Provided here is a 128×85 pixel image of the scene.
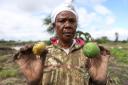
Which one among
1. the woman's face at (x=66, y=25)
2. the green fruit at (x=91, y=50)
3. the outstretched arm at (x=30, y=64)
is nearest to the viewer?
the green fruit at (x=91, y=50)

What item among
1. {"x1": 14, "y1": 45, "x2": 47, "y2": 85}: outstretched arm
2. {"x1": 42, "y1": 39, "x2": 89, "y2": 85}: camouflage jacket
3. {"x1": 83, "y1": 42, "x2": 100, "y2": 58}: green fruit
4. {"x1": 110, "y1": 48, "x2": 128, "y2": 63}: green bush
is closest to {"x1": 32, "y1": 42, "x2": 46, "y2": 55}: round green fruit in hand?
{"x1": 14, "y1": 45, "x2": 47, "y2": 85}: outstretched arm

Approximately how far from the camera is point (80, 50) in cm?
368

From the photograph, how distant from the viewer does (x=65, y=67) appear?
3.55 metres

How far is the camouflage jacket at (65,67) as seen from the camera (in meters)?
3.49

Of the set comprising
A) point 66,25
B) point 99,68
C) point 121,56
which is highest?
point 66,25

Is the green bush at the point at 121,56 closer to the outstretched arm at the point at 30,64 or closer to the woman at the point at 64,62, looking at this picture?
the woman at the point at 64,62

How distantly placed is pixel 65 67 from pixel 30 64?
1.08 feet

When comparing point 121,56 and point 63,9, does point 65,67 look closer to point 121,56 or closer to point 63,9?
point 63,9

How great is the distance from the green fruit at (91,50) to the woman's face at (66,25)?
198 mm

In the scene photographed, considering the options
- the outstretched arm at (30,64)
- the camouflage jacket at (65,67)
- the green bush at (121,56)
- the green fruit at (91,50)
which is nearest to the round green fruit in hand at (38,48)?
the outstretched arm at (30,64)

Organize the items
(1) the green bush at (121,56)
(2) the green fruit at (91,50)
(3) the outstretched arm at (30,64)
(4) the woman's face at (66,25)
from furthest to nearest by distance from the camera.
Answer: (1) the green bush at (121,56) → (4) the woman's face at (66,25) → (3) the outstretched arm at (30,64) → (2) the green fruit at (91,50)

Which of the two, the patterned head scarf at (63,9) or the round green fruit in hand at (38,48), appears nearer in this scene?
the round green fruit in hand at (38,48)

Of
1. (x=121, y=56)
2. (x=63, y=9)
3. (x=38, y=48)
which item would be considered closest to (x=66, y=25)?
(x=63, y=9)

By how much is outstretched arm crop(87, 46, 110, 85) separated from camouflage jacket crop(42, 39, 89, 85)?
96 mm
